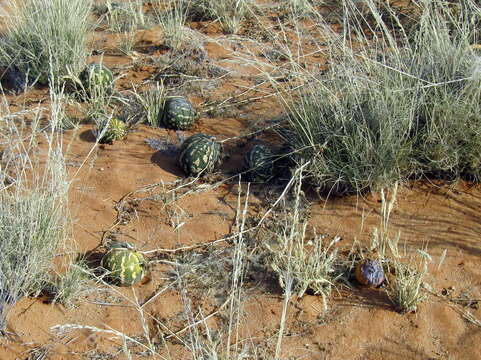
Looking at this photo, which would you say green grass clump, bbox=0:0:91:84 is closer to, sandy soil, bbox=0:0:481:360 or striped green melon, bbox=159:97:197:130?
sandy soil, bbox=0:0:481:360

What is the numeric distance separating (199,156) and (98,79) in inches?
51.4

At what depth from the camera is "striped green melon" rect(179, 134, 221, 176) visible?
14.1 feet

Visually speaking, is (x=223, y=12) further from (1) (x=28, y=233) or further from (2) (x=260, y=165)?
(1) (x=28, y=233)

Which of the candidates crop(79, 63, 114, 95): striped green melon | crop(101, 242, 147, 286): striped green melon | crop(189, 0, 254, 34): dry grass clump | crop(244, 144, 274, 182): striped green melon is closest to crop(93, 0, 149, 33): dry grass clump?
crop(189, 0, 254, 34): dry grass clump

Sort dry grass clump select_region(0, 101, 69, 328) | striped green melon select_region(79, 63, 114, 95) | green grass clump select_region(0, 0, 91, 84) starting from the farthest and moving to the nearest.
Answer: green grass clump select_region(0, 0, 91, 84), striped green melon select_region(79, 63, 114, 95), dry grass clump select_region(0, 101, 69, 328)

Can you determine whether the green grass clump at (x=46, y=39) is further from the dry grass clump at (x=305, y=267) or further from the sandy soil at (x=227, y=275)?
the dry grass clump at (x=305, y=267)

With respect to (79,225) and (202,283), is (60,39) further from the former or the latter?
(202,283)

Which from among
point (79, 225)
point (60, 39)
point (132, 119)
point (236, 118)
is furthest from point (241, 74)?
point (79, 225)

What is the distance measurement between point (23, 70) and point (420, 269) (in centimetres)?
371

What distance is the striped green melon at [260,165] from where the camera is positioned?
4.23m

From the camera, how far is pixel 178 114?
4.78 meters

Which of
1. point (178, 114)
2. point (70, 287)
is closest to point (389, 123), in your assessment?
point (178, 114)

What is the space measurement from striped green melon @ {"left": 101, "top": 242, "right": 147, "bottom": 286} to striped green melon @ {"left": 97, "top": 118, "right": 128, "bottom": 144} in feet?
4.38

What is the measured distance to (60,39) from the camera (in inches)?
209
